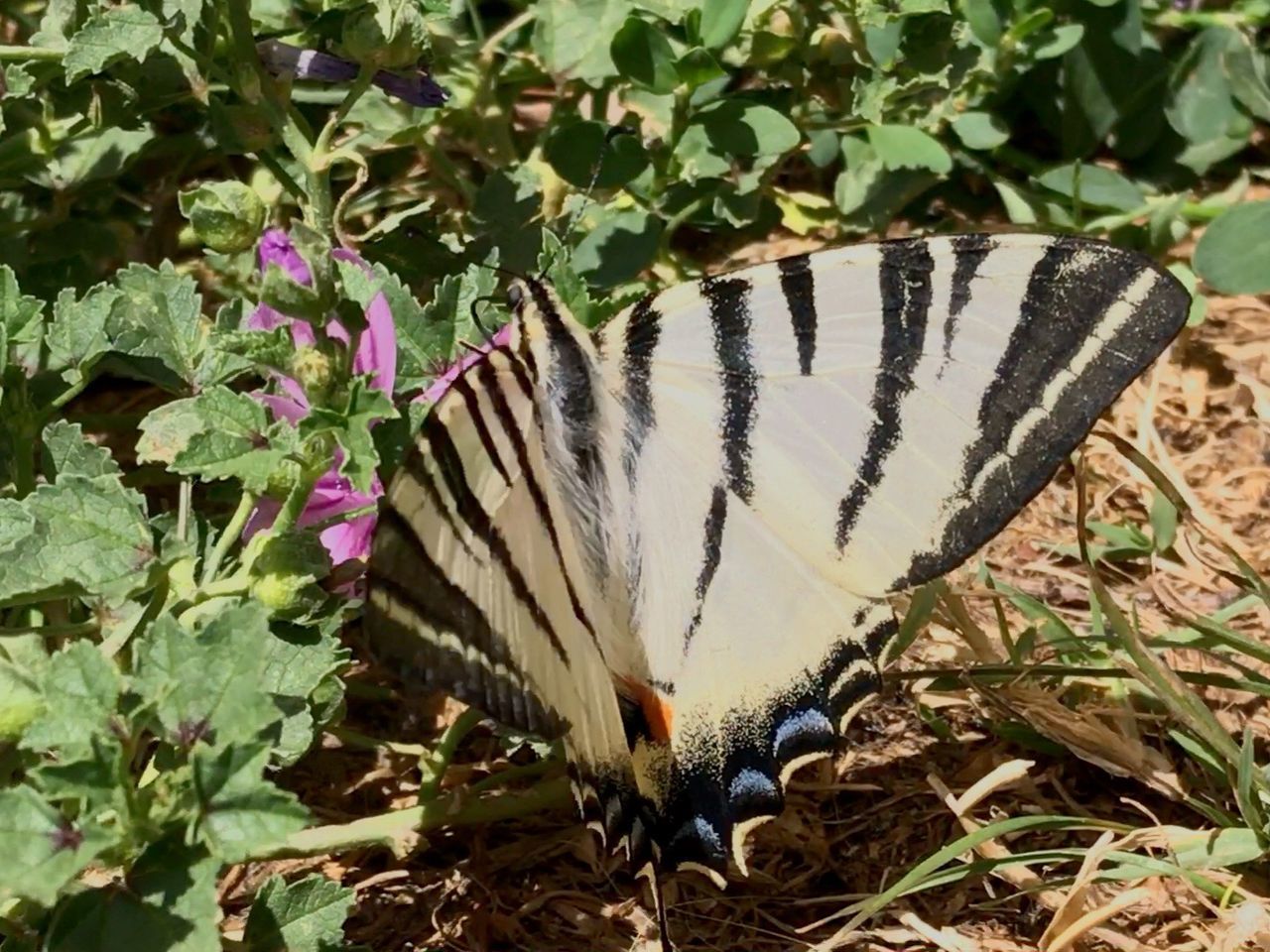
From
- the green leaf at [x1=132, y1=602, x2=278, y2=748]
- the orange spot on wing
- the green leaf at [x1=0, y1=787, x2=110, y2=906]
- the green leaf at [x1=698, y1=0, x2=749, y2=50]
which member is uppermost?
the green leaf at [x1=698, y1=0, x2=749, y2=50]

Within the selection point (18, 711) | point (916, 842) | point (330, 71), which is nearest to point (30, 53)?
point (330, 71)

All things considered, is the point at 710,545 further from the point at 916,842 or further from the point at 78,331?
the point at 78,331

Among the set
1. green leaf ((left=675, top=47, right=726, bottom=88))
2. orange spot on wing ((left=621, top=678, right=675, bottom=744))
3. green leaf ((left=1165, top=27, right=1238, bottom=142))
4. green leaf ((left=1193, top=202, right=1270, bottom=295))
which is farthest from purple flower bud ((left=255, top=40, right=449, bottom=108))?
green leaf ((left=1165, top=27, right=1238, bottom=142))

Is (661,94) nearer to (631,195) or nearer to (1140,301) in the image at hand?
(631,195)

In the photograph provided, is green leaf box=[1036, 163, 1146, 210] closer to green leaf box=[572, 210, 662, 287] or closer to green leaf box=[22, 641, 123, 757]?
green leaf box=[572, 210, 662, 287]

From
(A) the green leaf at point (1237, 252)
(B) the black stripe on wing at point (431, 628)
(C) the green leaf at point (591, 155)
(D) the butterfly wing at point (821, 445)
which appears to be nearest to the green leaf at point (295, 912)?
(B) the black stripe on wing at point (431, 628)

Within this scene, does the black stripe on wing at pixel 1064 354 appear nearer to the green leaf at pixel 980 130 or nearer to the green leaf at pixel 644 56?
the green leaf at pixel 644 56

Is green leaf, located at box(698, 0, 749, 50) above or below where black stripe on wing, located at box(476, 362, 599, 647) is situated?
above
